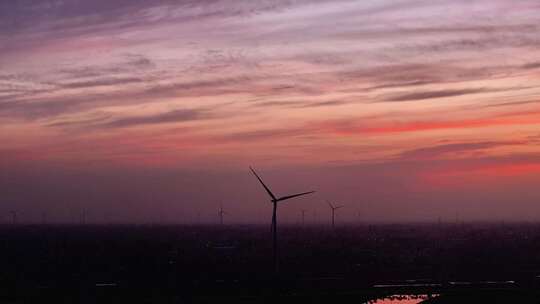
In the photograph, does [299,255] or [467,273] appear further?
[299,255]

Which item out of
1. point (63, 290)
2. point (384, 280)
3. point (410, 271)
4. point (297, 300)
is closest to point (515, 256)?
point (410, 271)

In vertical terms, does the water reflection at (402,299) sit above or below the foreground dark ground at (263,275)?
below

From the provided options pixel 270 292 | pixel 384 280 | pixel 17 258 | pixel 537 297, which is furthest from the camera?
Result: pixel 17 258

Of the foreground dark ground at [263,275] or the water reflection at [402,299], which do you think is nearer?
the water reflection at [402,299]

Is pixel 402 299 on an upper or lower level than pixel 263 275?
lower

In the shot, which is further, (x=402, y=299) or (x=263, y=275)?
(x=263, y=275)

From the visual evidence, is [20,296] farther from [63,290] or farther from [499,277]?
[499,277]

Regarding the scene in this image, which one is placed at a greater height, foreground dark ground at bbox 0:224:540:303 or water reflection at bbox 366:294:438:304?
foreground dark ground at bbox 0:224:540:303

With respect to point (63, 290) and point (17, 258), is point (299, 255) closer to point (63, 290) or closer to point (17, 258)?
point (17, 258)

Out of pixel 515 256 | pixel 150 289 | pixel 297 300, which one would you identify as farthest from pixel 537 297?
pixel 515 256

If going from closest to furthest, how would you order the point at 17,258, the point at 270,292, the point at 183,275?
the point at 270,292 < the point at 183,275 < the point at 17,258

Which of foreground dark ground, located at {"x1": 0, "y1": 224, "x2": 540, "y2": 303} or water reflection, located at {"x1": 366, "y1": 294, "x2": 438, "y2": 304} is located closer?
water reflection, located at {"x1": 366, "y1": 294, "x2": 438, "y2": 304}
